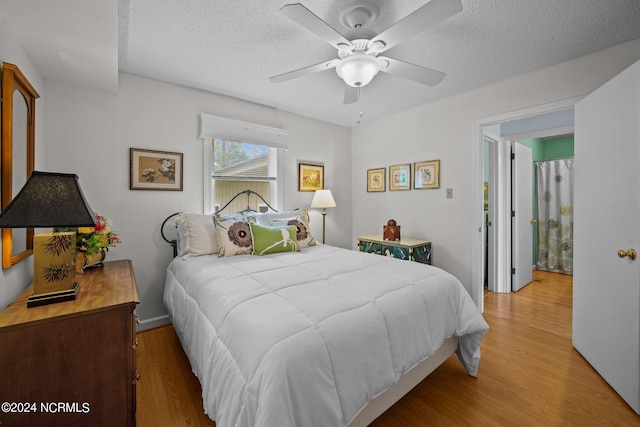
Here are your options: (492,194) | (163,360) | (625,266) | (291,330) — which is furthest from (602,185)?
(163,360)

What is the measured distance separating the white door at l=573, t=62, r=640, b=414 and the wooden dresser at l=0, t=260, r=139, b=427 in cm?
286

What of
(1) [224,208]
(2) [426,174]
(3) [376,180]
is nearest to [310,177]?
(3) [376,180]

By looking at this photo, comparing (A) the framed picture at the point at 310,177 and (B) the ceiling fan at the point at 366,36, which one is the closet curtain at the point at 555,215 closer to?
(A) the framed picture at the point at 310,177

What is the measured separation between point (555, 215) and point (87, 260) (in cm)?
640

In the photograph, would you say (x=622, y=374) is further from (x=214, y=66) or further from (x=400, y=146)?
(x=214, y=66)

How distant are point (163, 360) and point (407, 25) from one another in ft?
9.41

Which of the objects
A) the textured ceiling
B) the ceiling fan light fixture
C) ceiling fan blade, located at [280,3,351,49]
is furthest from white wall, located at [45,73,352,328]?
ceiling fan blade, located at [280,3,351,49]

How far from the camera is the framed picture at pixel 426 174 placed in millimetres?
3375

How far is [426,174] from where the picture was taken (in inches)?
137

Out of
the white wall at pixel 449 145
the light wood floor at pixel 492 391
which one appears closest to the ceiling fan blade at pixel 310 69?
the white wall at pixel 449 145

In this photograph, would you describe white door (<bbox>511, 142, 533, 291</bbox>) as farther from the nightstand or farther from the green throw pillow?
the green throw pillow

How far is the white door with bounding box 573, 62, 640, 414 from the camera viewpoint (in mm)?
1688

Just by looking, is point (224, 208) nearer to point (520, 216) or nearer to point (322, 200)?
point (322, 200)

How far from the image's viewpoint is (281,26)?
190 centimetres
